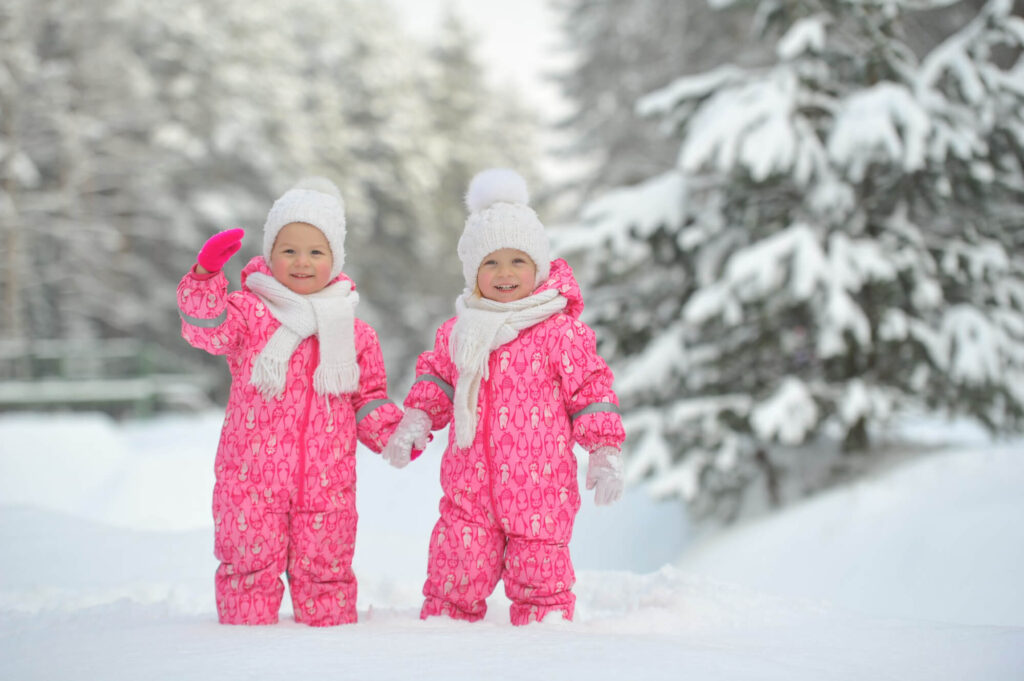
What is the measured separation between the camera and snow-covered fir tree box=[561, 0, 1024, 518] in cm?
572

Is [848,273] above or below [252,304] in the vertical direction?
above

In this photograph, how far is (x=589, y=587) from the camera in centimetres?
386

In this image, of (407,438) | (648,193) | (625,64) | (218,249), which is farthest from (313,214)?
(625,64)

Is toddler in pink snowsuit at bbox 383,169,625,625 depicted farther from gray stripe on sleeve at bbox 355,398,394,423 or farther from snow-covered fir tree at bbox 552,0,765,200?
snow-covered fir tree at bbox 552,0,765,200

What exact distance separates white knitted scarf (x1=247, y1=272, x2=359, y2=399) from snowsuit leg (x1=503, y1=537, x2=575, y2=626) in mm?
774

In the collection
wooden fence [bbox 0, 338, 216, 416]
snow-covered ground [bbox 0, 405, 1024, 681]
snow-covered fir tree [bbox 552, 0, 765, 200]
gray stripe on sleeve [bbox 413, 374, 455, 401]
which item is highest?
snow-covered fir tree [bbox 552, 0, 765, 200]

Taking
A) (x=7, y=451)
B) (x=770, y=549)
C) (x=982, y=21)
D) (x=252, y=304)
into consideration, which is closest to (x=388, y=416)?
(x=252, y=304)

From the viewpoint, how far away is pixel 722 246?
649cm

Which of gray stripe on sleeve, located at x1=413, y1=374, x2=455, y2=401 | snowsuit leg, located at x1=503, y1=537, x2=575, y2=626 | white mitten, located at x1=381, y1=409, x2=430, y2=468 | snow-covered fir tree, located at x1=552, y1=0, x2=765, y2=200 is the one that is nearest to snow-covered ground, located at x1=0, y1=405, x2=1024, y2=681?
snowsuit leg, located at x1=503, y1=537, x2=575, y2=626

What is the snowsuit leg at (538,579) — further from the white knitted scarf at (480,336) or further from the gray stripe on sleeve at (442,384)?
the gray stripe on sleeve at (442,384)

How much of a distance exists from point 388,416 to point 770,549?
362 centimetres

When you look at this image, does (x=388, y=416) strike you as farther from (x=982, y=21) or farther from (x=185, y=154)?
(x=185, y=154)

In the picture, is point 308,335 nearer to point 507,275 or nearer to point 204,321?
point 204,321

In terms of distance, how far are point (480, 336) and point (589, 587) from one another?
1516 millimetres
